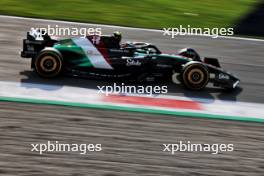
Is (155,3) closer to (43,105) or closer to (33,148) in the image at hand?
(43,105)

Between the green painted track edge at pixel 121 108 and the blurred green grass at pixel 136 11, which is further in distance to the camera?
the blurred green grass at pixel 136 11

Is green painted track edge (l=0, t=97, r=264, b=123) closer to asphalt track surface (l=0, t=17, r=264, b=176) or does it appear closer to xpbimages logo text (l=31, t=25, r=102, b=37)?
asphalt track surface (l=0, t=17, r=264, b=176)

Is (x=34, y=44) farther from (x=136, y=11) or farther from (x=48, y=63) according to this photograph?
(x=136, y=11)

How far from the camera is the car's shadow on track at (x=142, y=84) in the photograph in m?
11.3

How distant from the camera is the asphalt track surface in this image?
7660 mm

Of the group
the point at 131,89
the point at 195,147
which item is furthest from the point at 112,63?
the point at 195,147

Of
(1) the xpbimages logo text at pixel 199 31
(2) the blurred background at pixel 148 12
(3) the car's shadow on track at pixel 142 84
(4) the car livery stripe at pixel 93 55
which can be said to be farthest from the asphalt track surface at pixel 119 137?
(2) the blurred background at pixel 148 12

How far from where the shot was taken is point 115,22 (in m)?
16.4

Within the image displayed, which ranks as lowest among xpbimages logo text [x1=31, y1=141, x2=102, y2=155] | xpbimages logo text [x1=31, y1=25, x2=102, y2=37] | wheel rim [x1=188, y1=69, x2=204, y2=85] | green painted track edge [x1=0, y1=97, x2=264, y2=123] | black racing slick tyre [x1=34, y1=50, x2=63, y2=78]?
xpbimages logo text [x1=31, y1=141, x2=102, y2=155]

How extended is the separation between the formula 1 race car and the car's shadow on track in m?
0.15

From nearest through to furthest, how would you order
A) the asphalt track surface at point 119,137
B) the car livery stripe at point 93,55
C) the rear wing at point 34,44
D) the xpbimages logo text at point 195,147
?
the asphalt track surface at point 119,137 → the xpbimages logo text at point 195,147 → the car livery stripe at point 93,55 → the rear wing at point 34,44

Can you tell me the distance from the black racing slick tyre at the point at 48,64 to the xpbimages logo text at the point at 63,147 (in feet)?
10.8

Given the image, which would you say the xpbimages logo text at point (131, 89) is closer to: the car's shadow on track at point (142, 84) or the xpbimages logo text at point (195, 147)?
the car's shadow on track at point (142, 84)

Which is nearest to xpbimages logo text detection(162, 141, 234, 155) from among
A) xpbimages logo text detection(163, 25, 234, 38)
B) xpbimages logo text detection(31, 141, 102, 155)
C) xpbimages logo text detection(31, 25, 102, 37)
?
xpbimages logo text detection(31, 141, 102, 155)
